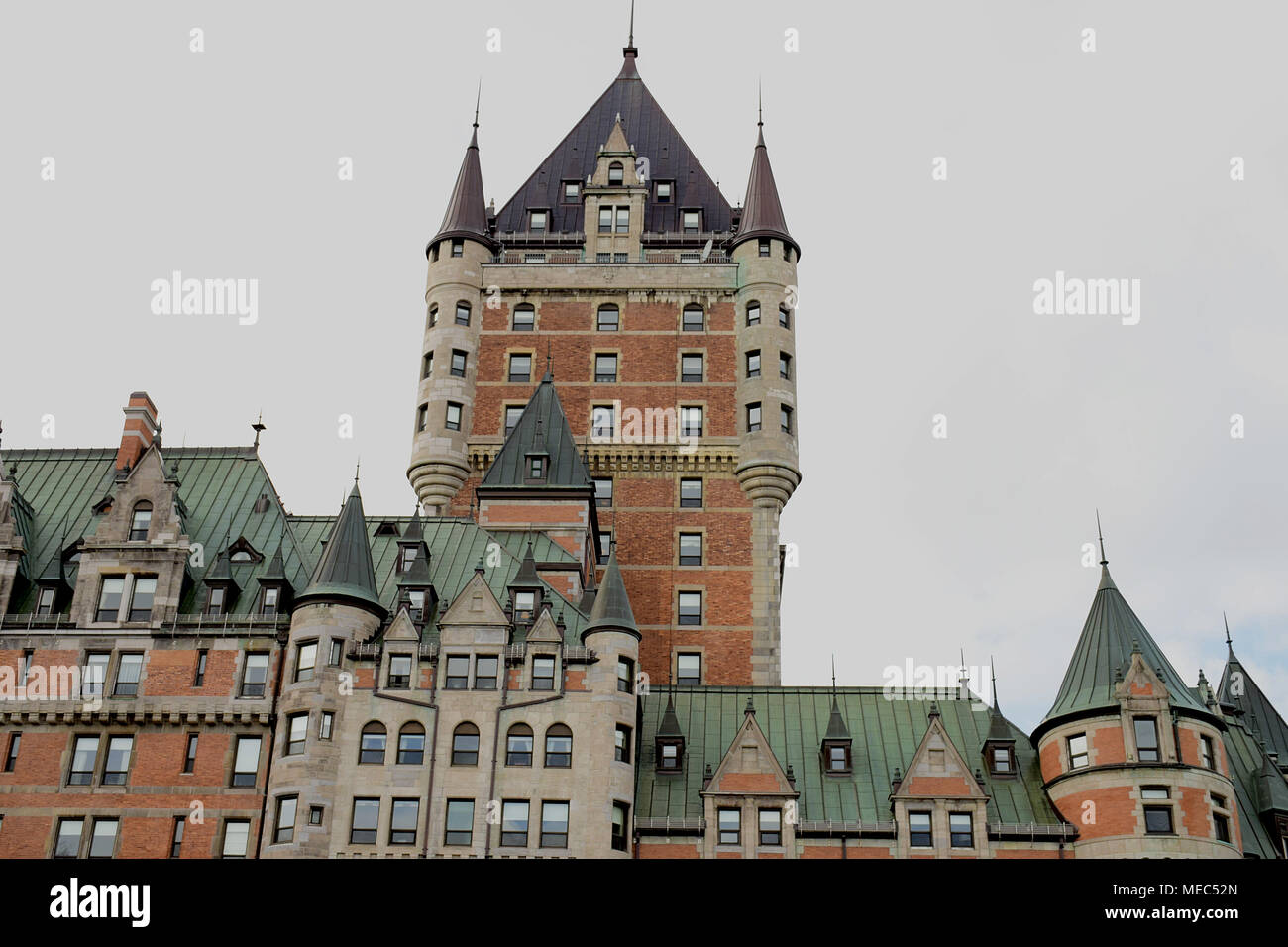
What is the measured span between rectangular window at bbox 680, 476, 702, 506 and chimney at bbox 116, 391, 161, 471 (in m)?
25.3

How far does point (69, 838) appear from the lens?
48.6 m

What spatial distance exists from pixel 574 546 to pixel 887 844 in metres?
17.7

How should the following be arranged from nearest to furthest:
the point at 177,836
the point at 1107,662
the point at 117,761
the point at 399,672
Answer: the point at 177,836
the point at 117,761
the point at 399,672
the point at 1107,662

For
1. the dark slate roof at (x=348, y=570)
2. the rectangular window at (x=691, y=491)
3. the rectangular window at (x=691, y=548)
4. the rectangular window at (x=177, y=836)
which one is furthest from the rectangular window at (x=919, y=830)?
the rectangular window at (x=691, y=491)

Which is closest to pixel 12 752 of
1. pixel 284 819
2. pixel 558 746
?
pixel 284 819

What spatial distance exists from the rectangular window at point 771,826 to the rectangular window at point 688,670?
57.1ft

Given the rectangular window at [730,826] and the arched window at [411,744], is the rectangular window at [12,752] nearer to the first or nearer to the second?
the arched window at [411,744]

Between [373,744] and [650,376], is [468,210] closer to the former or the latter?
[650,376]

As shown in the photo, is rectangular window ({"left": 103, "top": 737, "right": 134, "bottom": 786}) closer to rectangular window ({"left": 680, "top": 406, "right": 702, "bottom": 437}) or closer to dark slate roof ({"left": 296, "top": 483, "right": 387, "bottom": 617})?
dark slate roof ({"left": 296, "top": 483, "right": 387, "bottom": 617})

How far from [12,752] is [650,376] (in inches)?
1459

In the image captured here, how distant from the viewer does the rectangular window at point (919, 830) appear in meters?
50.4

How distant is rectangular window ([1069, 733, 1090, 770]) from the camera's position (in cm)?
5181

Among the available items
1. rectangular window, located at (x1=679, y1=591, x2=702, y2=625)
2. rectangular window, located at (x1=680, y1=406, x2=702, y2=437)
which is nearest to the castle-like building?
rectangular window, located at (x1=679, y1=591, x2=702, y2=625)

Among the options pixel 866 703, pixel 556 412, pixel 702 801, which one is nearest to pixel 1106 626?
pixel 866 703
